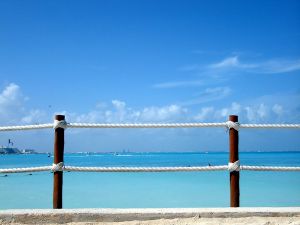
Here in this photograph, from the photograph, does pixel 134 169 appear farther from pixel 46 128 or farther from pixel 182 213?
pixel 46 128

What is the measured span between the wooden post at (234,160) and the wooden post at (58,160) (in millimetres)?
1678

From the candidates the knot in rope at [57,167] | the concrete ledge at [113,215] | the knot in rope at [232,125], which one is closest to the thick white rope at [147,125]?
the knot in rope at [232,125]

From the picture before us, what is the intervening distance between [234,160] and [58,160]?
1744mm

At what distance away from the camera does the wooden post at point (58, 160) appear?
12.2ft

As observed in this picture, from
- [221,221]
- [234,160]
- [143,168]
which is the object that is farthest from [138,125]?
[221,221]

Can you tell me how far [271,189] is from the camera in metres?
13.4

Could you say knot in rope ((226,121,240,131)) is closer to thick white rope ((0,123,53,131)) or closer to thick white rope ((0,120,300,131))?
thick white rope ((0,120,300,131))

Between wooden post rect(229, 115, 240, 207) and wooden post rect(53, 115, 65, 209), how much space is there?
1.68m

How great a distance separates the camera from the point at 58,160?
374 cm

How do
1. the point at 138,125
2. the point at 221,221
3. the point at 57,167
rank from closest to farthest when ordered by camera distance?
the point at 221,221 → the point at 57,167 → the point at 138,125

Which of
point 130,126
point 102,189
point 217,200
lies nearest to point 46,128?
point 130,126

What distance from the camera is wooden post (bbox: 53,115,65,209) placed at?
12.2 feet

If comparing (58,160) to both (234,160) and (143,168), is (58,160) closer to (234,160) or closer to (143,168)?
(143,168)

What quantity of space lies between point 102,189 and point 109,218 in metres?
10.2
